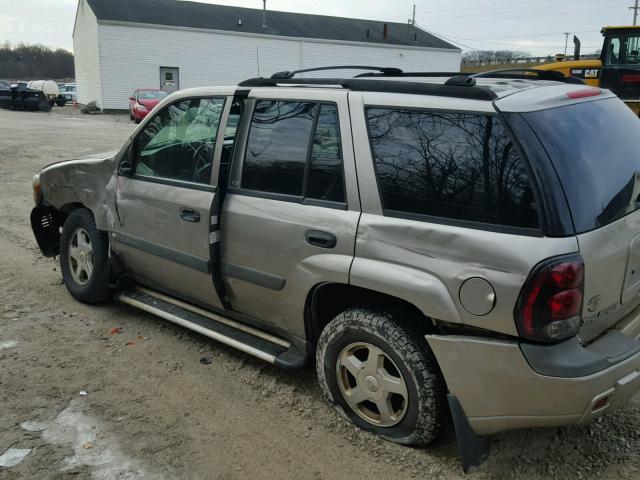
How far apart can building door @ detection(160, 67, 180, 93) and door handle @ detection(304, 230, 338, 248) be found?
3423cm

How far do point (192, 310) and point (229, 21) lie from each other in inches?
1485

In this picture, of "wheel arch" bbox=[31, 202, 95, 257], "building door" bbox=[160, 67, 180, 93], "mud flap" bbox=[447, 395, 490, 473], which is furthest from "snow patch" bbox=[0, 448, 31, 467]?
"building door" bbox=[160, 67, 180, 93]

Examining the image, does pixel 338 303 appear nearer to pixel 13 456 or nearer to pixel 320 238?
pixel 320 238

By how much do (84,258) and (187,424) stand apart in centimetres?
214

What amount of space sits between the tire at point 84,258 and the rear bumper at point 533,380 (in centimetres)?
297

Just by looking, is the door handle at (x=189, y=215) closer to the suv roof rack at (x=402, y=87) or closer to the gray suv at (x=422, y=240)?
the gray suv at (x=422, y=240)

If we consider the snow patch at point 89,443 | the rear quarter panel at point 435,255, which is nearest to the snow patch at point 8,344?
the snow patch at point 89,443

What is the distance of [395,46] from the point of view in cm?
4334

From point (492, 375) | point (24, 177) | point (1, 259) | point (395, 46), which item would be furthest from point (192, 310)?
point (395, 46)

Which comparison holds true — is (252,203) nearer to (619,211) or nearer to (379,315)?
(379,315)

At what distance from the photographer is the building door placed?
35219mm

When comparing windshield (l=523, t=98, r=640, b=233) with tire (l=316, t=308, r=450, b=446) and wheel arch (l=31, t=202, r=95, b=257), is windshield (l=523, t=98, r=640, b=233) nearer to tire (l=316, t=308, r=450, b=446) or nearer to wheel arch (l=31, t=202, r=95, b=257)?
tire (l=316, t=308, r=450, b=446)

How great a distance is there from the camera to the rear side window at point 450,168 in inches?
97.3

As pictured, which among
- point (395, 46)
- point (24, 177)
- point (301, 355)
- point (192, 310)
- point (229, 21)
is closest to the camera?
Answer: point (301, 355)
